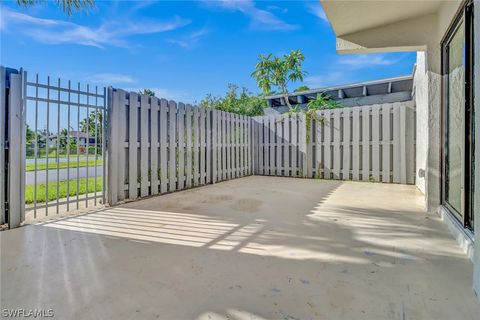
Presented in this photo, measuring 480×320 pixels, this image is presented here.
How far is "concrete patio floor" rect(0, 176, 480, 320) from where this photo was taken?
125cm

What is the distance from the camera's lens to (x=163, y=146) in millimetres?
4680

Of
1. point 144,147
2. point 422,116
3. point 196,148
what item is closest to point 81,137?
point 144,147

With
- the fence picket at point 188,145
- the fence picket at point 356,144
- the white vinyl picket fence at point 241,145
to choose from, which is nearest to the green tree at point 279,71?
the white vinyl picket fence at point 241,145

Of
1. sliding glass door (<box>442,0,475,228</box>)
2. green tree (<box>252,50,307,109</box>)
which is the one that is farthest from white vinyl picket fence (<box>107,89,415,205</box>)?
green tree (<box>252,50,307,109</box>)

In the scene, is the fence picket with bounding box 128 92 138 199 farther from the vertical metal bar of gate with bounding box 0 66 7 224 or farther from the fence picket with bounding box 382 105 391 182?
the fence picket with bounding box 382 105 391 182

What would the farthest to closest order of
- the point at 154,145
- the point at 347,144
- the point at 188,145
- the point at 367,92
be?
the point at 367,92 < the point at 347,144 < the point at 188,145 < the point at 154,145

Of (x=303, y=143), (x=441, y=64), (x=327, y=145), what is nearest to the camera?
(x=441, y=64)

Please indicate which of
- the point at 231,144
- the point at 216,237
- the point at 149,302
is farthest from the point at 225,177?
the point at 149,302

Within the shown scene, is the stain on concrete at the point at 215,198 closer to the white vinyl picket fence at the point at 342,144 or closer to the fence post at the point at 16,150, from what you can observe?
the fence post at the point at 16,150

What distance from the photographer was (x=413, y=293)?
137 cm

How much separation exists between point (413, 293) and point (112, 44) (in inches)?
478

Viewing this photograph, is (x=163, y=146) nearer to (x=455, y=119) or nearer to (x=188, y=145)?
(x=188, y=145)

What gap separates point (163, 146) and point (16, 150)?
2264 mm

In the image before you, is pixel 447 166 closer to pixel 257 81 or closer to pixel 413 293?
pixel 413 293
